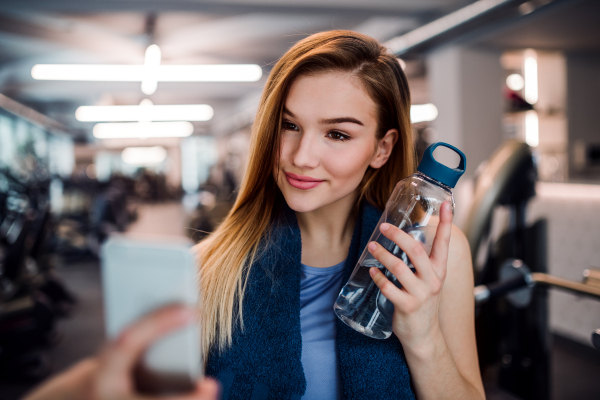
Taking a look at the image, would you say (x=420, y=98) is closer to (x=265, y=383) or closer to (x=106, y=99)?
(x=106, y=99)

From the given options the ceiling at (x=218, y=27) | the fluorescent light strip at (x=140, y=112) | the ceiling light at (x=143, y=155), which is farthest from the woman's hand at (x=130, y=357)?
the ceiling light at (x=143, y=155)

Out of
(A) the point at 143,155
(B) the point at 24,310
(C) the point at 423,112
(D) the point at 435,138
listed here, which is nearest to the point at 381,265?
(B) the point at 24,310

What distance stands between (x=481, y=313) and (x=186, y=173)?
68.3ft

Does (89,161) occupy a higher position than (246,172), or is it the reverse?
(89,161)

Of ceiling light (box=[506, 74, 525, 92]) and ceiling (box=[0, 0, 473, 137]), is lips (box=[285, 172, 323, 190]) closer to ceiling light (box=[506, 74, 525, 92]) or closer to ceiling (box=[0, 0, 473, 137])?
ceiling (box=[0, 0, 473, 137])

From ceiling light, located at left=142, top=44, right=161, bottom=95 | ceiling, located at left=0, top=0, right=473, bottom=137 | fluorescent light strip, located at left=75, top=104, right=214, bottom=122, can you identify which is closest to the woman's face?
ceiling, located at left=0, top=0, right=473, bottom=137

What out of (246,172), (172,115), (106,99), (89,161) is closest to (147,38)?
(106,99)

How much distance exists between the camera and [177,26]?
5.58 metres

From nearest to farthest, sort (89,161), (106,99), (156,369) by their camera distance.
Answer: (156,369) < (106,99) < (89,161)

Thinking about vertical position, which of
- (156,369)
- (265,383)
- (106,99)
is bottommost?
(265,383)

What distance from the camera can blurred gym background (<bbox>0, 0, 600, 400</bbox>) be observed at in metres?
1.75

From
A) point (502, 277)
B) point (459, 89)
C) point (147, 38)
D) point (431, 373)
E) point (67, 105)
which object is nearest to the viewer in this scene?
point (431, 373)

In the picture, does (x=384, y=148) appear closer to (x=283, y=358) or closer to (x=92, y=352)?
(x=283, y=358)

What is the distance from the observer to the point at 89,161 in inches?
923
